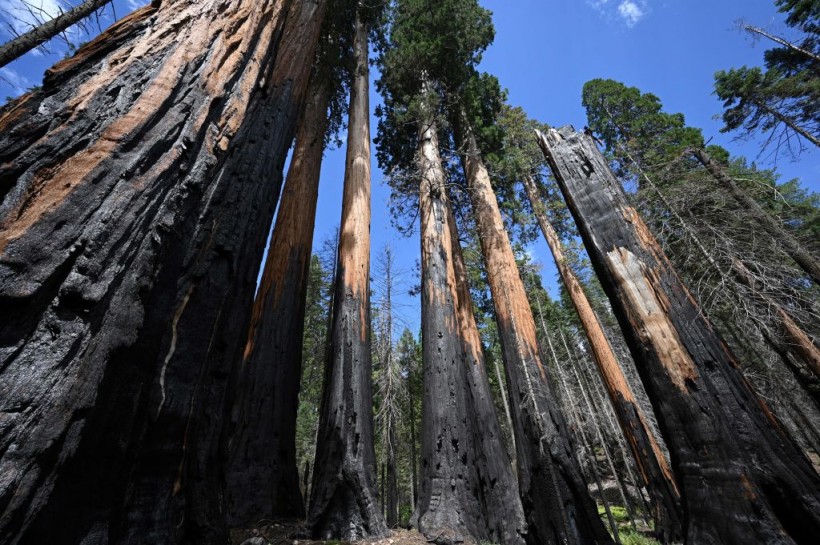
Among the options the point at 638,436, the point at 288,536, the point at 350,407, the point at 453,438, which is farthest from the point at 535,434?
the point at 638,436

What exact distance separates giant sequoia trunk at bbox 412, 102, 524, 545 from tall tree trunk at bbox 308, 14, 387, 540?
816mm

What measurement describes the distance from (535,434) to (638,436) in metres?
Result: 4.32

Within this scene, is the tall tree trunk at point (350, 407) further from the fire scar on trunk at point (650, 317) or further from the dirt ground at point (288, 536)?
the fire scar on trunk at point (650, 317)

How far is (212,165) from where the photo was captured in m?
1.65

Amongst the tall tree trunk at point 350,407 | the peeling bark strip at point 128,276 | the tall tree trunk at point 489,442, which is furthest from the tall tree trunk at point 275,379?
the tall tree trunk at point 489,442

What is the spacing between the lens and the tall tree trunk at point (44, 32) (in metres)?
4.81

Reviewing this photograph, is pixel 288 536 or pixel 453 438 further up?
pixel 453 438

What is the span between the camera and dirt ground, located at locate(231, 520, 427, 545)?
2.87 meters

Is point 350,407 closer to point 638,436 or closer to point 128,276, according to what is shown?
point 128,276

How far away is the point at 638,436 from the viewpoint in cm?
705

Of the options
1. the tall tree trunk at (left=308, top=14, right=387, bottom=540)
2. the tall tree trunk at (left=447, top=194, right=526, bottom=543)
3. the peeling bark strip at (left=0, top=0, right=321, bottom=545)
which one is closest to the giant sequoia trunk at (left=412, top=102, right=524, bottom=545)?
the tall tree trunk at (left=447, top=194, right=526, bottom=543)

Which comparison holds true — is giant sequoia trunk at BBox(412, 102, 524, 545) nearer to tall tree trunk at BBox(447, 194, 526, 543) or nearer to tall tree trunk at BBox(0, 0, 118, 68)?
tall tree trunk at BBox(447, 194, 526, 543)

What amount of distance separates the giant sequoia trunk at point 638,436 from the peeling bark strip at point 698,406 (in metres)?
4.56

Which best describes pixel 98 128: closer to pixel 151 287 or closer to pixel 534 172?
pixel 151 287
